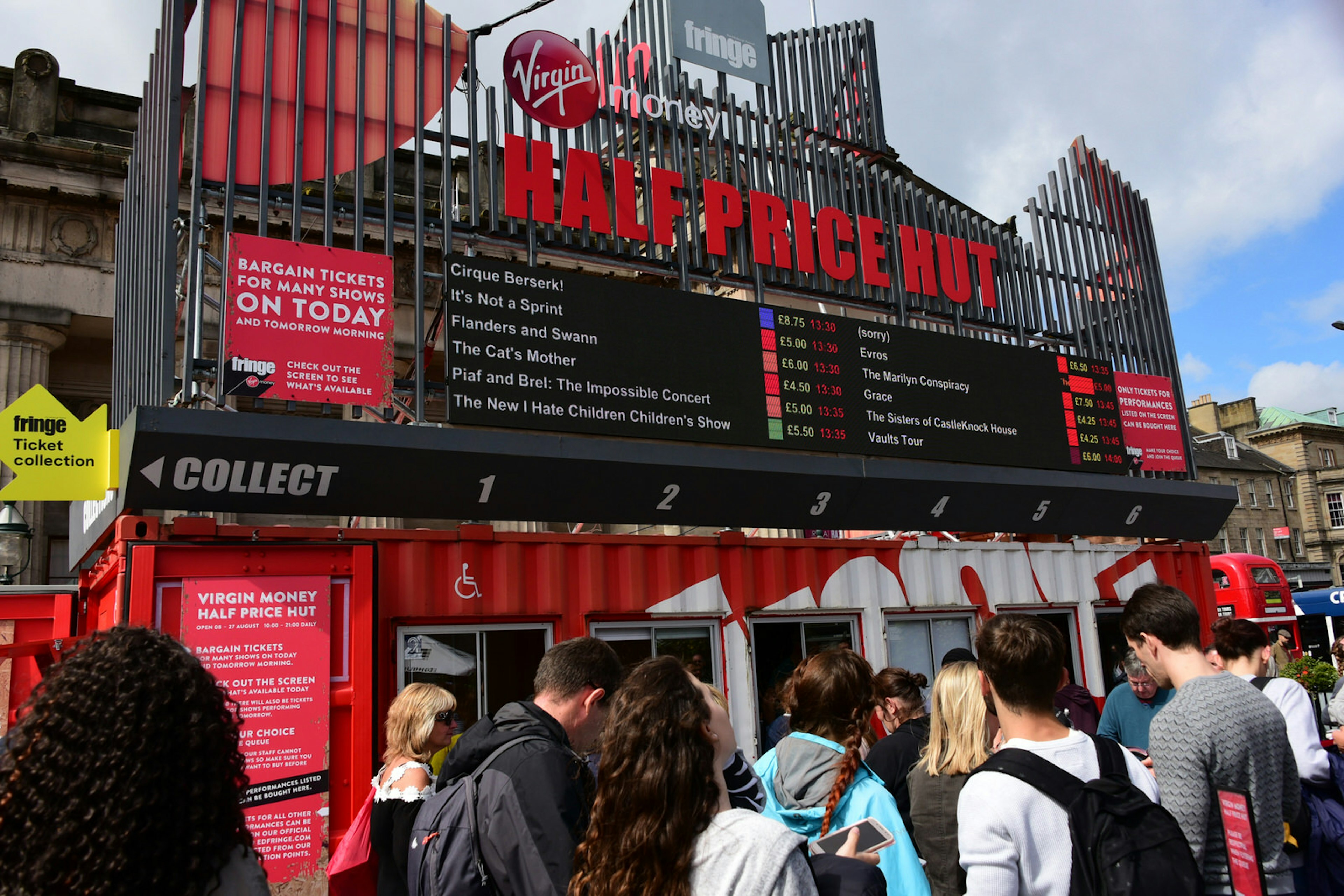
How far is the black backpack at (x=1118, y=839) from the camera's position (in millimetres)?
2436

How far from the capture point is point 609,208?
410 inches

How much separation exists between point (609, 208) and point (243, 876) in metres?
9.19

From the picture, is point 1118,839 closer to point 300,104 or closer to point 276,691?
point 276,691

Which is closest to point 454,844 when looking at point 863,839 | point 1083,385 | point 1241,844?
point 863,839

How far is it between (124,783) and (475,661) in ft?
21.2

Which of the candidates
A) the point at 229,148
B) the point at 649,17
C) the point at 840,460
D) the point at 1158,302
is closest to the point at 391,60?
the point at 229,148

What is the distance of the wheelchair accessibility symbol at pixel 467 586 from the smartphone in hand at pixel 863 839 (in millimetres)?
5798

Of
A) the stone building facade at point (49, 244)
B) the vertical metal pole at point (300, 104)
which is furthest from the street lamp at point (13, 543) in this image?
the vertical metal pole at point (300, 104)

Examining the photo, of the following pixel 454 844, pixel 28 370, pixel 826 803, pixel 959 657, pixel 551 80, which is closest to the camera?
pixel 454 844

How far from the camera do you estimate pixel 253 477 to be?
7.18m

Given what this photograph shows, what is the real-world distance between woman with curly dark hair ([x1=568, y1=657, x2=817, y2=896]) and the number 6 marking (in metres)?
6.57

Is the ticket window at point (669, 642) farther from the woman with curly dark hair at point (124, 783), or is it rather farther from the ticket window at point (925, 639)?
the woman with curly dark hair at point (124, 783)

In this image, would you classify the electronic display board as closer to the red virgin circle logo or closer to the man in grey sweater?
the red virgin circle logo

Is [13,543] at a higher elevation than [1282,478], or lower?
lower
